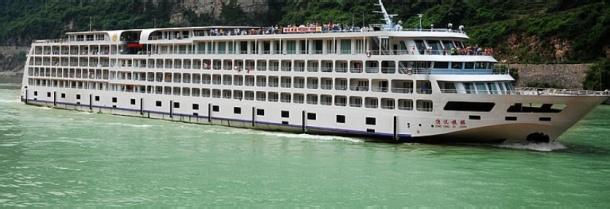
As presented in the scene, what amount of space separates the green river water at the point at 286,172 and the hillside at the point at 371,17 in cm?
4264

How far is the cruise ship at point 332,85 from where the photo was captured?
1254 inches

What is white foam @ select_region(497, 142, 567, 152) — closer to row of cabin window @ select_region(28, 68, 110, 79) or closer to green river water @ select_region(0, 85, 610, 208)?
green river water @ select_region(0, 85, 610, 208)

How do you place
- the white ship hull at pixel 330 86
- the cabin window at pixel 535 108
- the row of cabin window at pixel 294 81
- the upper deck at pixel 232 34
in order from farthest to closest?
1. the upper deck at pixel 232 34
2. the row of cabin window at pixel 294 81
3. the white ship hull at pixel 330 86
4. the cabin window at pixel 535 108

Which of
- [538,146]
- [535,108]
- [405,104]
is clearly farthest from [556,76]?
[535,108]

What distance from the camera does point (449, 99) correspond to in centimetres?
3200

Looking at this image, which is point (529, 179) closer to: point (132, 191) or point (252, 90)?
point (132, 191)

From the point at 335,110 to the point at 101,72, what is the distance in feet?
75.4

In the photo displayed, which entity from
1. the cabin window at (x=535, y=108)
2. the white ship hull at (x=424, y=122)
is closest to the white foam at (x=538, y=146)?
the white ship hull at (x=424, y=122)

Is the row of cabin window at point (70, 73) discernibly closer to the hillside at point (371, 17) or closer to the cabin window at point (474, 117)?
the cabin window at point (474, 117)

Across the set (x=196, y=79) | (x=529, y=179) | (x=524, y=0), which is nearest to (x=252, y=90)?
(x=196, y=79)

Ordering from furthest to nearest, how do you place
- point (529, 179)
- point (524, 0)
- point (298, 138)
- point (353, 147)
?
1. point (524, 0)
2. point (298, 138)
3. point (353, 147)
4. point (529, 179)

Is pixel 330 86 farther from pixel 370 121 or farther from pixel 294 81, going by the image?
pixel 370 121

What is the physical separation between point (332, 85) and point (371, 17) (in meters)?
68.8

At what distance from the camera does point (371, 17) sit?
104 meters
